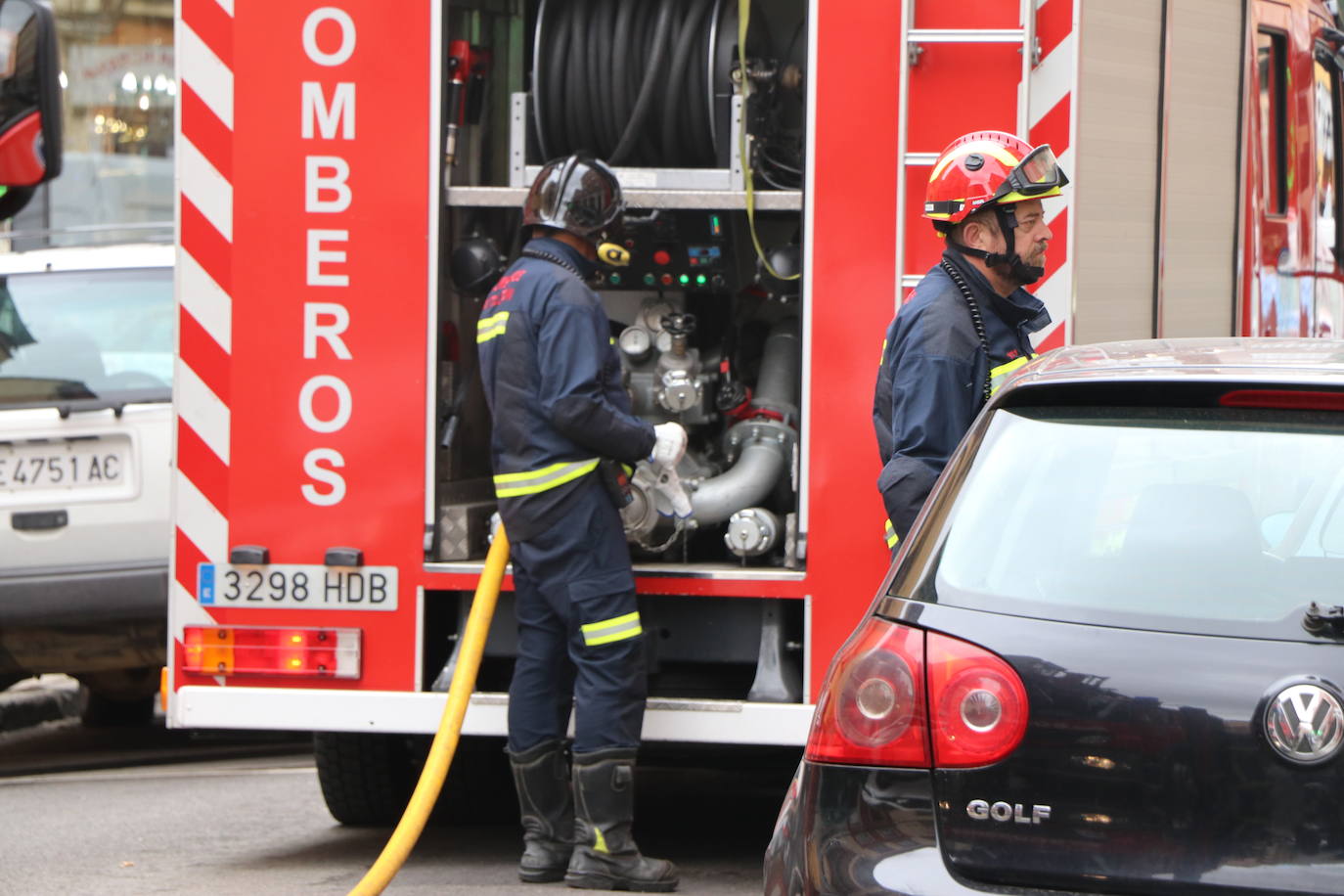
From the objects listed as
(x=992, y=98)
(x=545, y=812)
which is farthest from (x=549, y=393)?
(x=992, y=98)

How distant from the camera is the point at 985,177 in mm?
4375

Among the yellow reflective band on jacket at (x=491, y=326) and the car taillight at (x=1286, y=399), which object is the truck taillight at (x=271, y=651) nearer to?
the yellow reflective band on jacket at (x=491, y=326)

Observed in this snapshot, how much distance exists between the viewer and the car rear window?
2604mm

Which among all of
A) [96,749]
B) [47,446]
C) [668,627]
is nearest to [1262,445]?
[668,627]

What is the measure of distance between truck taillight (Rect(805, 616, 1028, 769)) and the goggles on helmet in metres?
1.74

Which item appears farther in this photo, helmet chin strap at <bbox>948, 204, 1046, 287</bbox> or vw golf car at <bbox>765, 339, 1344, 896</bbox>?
helmet chin strap at <bbox>948, 204, 1046, 287</bbox>

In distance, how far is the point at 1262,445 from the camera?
106 inches

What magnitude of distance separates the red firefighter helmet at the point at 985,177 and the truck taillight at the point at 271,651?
6.33ft

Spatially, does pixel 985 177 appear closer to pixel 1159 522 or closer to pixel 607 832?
pixel 1159 522

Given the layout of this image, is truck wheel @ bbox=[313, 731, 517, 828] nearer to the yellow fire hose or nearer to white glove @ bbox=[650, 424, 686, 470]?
the yellow fire hose

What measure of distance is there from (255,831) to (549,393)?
219 centimetres

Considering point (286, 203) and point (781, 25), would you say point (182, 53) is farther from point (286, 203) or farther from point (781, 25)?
point (781, 25)

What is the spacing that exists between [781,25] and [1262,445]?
3548mm

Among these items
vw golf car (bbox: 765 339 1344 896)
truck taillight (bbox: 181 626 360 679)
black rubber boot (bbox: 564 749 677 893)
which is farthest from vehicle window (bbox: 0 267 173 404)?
vw golf car (bbox: 765 339 1344 896)
